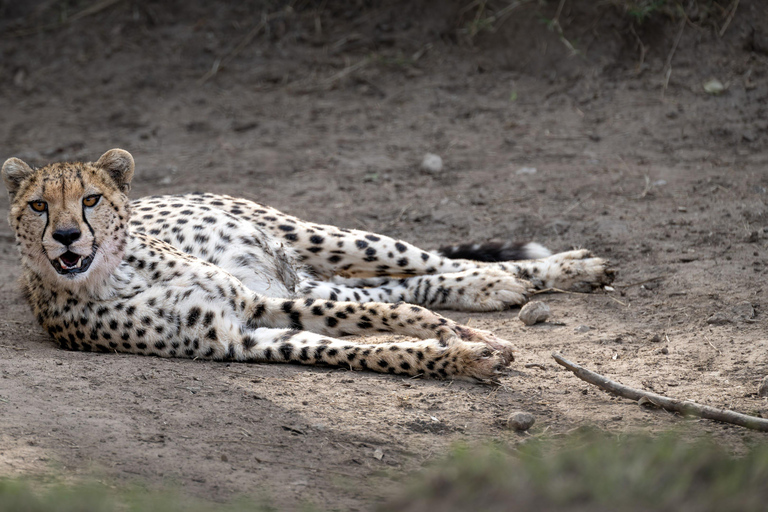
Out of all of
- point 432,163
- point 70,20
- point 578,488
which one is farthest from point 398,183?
point 70,20

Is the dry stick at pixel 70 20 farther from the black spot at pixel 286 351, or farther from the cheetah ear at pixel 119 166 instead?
the black spot at pixel 286 351

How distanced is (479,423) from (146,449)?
118cm

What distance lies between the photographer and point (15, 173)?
146 inches

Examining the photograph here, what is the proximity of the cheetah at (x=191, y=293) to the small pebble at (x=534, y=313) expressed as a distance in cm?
34

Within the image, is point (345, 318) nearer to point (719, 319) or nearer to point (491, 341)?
point (491, 341)

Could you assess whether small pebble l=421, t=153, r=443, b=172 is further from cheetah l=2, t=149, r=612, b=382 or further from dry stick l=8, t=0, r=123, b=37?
dry stick l=8, t=0, r=123, b=37

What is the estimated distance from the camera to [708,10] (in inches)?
284

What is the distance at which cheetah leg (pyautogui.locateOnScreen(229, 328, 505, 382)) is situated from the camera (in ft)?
11.2

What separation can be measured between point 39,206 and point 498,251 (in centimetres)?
268

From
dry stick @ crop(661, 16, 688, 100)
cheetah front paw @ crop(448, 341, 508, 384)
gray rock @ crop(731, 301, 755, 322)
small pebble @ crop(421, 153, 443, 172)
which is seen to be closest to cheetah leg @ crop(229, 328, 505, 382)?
cheetah front paw @ crop(448, 341, 508, 384)

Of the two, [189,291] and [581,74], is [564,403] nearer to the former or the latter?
[189,291]

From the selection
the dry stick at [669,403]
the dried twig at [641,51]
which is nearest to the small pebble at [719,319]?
the dry stick at [669,403]

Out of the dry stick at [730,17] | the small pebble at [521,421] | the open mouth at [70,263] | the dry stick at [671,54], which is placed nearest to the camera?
the small pebble at [521,421]

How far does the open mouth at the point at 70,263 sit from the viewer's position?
347 centimetres
